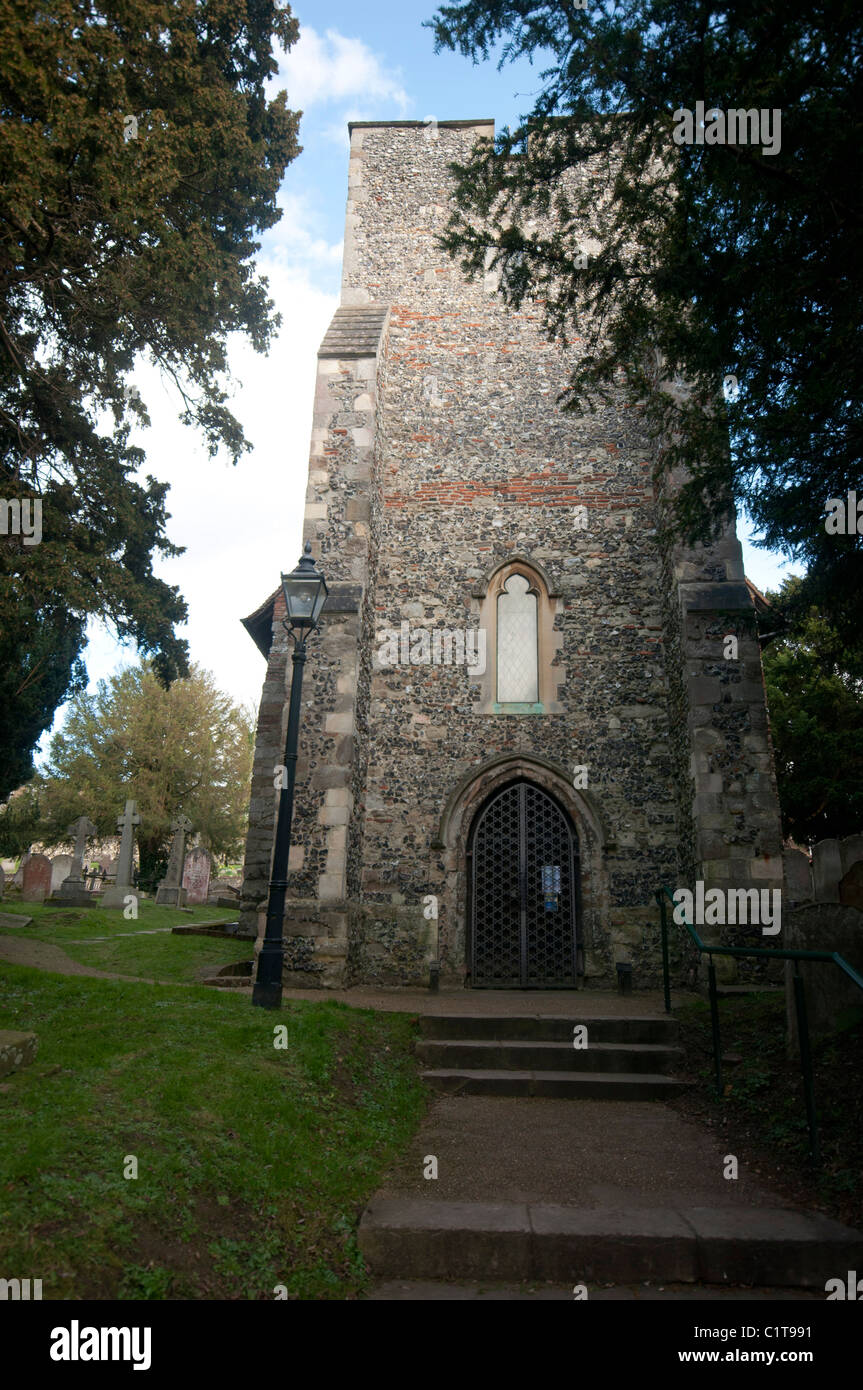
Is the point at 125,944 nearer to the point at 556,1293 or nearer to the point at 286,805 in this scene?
the point at 286,805

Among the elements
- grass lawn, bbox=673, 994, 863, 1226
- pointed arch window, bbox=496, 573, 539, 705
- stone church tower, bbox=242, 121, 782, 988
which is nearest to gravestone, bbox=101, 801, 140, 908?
stone church tower, bbox=242, 121, 782, 988

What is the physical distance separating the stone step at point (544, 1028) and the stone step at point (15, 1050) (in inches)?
138

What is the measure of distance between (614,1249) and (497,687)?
8.16 metres

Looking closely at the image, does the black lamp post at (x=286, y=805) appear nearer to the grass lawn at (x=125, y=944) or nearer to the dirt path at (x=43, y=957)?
the dirt path at (x=43, y=957)

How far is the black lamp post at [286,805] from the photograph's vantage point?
6957 millimetres

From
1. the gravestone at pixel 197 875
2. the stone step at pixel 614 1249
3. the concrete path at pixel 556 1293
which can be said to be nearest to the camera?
the concrete path at pixel 556 1293

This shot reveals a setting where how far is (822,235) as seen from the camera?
4961 mm

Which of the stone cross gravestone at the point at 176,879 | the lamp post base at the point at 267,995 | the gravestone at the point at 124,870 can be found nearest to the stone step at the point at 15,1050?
the lamp post base at the point at 267,995

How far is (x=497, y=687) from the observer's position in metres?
11.4

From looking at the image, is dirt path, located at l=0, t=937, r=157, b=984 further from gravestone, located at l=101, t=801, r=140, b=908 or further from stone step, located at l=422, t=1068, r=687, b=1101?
gravestone, located at l=101, t=801, r=140, b=908

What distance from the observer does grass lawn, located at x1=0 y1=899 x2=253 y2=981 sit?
1029 cm

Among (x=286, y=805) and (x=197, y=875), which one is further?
(x=197, y=875)

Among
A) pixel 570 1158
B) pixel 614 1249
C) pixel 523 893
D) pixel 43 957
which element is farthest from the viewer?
pixel 523 893

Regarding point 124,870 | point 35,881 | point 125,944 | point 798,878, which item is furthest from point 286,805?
point 124,870
